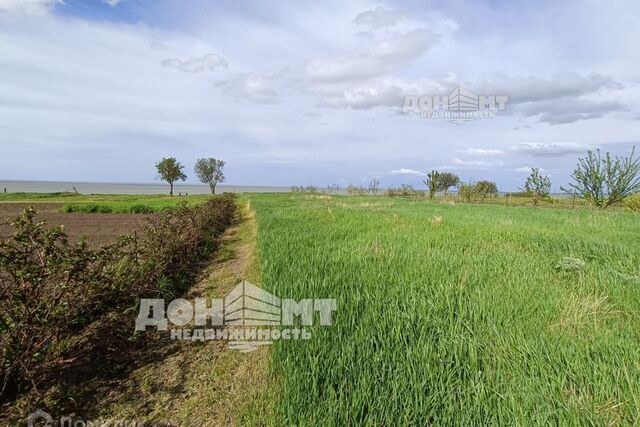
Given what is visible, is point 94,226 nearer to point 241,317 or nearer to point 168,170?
point 241,317

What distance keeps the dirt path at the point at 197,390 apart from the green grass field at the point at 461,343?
0.71 feet

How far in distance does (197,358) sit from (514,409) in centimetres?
228

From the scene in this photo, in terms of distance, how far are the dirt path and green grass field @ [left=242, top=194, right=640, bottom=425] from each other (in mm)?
216

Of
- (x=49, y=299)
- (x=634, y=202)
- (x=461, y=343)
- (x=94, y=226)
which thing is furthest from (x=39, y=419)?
(x=634, y=202)

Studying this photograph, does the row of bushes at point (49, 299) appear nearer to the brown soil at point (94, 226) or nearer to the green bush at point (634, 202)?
the brown soil at point (94, 226)

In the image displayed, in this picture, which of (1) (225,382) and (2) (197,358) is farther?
(2) (197,358)

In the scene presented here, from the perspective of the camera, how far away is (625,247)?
480cm

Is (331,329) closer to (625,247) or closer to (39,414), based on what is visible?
(39,414)

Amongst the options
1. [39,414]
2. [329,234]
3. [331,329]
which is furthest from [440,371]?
[329,234]

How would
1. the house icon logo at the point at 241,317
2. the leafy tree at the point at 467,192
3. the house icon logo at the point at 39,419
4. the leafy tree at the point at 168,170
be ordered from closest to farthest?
the house icon logo at the point at 39,419, the house icon logo at the point at 241,317, the leafy tree at the point at 467,192, the leafy tree at the point at 168,170

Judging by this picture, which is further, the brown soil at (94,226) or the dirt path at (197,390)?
the brown soil at (94,226)

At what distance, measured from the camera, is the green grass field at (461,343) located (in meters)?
1.56

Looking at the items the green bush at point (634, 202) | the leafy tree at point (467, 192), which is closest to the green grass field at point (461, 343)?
the green bush at point (634, 202)

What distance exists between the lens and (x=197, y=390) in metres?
2.19
